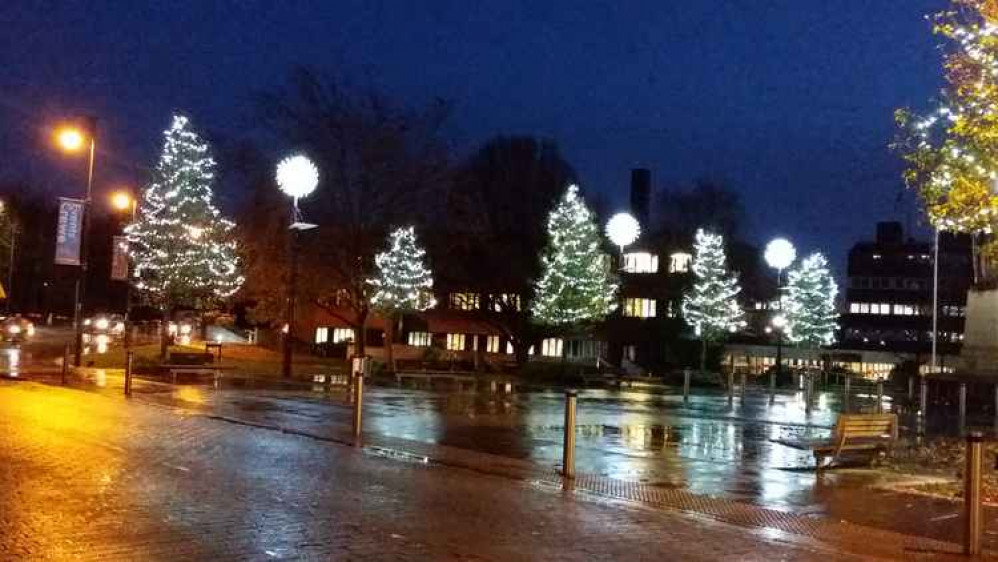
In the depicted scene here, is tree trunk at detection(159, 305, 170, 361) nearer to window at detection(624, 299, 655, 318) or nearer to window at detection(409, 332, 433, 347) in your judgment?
window at detection(409, 332, 433, 347)

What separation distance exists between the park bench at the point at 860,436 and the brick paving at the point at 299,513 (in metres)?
5.41

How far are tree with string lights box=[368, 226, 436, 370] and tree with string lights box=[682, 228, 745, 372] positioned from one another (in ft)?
73.1

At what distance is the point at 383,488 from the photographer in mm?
13266

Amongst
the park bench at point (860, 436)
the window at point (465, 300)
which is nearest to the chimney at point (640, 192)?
the window at point (465, 300)

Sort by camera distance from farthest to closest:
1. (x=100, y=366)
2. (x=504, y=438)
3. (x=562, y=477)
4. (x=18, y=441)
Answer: (x=100, y=366)
(x=504, y=438)
(x=18, y=441)
(x=562, y=477)

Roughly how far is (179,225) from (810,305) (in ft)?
173

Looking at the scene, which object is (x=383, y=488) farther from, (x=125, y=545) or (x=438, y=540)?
(x=125, y=545)

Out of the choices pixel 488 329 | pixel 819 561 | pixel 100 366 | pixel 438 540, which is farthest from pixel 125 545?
pixel 488 329

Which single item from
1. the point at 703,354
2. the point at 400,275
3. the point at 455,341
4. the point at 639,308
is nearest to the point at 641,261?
the point at 639,308

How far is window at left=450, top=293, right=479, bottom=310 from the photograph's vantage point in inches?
2407

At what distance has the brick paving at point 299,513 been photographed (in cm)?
952

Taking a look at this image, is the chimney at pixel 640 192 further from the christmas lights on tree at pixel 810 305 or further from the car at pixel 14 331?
the car at pixel 14 331

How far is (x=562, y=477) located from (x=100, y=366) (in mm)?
29613

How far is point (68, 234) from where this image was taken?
33969mm
